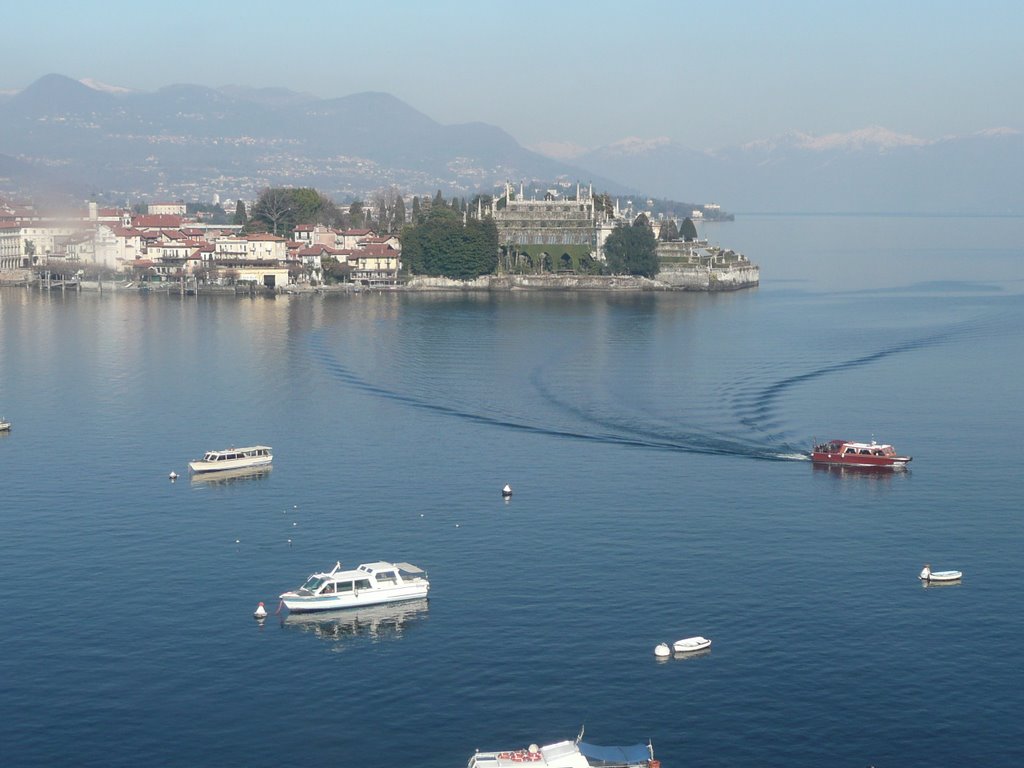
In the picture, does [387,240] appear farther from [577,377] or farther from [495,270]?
A: [577,377]

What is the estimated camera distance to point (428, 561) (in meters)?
20.0

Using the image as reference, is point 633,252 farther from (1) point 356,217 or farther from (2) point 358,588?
(2) point 358,588

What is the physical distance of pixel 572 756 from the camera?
13406 millimetres

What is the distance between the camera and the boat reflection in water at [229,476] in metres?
25.2

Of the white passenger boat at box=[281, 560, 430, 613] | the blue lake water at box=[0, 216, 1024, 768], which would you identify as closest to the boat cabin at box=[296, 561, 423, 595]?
the white passenger boat at box=[281, 560, 430, 613]

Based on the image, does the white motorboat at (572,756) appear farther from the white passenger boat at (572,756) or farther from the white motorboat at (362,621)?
the white motorboat at (362,621)

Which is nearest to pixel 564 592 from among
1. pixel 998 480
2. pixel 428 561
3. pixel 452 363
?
pixel 428 561

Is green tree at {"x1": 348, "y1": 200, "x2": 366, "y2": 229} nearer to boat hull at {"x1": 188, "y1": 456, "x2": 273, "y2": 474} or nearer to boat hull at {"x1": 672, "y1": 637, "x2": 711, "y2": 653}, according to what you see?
boat hull at {"x1": 188, "y1": 456, "x2": 273, "y2": 474}

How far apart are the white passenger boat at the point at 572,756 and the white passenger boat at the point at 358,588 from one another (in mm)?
4986

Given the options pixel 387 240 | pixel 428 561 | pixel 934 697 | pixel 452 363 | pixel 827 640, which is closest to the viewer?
pixel 934 697

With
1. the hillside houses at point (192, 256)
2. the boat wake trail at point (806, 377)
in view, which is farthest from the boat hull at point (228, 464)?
the hillside houses at point (192, 256)

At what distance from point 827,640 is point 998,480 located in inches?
370

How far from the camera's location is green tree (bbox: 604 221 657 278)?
69125 mm

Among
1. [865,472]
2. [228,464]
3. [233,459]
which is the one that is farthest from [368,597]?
[865,472]
